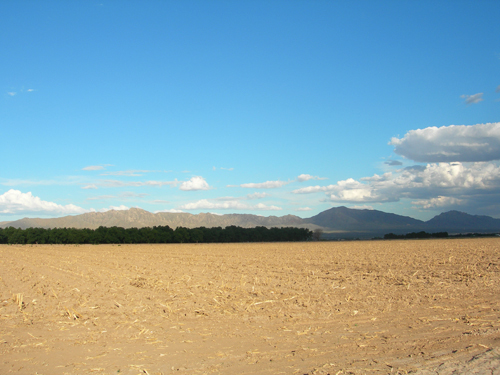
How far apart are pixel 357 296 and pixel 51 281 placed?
13.8 m

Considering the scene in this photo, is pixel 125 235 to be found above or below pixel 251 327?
above

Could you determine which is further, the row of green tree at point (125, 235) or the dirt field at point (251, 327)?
the row of green tree at point (125, 235)

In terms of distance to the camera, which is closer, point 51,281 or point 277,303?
point 277,303

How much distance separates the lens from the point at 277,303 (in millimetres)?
13070

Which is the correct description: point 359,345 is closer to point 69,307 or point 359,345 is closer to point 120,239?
point 69,307

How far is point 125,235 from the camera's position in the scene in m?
84.2

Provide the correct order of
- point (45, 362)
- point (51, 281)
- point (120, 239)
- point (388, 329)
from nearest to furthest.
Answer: point (45, 362)
point (388, 329)
point (51, 281)
point (120, 239)

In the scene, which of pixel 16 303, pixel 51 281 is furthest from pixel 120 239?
pixel 16 303

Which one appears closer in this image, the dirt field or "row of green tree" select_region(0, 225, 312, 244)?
the dirt field

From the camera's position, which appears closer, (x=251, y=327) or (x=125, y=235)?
(x=251, y=327)

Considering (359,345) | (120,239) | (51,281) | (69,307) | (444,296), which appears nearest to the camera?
(359,345)

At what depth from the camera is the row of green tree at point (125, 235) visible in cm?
7981

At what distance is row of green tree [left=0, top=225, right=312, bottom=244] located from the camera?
262 feet

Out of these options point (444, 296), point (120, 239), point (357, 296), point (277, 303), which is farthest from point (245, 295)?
point (120, 239)
